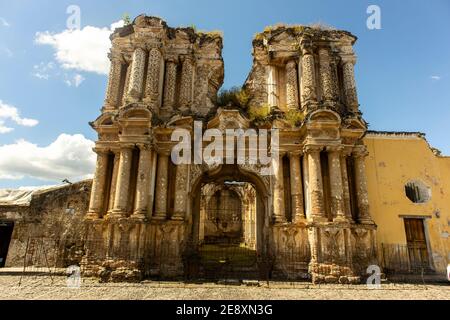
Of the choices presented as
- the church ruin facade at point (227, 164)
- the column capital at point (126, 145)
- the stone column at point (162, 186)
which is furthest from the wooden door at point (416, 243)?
the column capital at point (126, 145)

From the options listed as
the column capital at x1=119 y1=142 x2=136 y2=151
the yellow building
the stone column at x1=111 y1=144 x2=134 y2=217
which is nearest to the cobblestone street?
the stone column at x1=111 y1=144 x2=134 y2=217

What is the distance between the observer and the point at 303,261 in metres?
9.86

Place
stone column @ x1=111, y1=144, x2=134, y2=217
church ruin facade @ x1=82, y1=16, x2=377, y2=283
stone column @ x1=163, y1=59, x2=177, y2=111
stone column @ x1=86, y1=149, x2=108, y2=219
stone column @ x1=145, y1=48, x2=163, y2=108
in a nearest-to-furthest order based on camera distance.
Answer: church ruin facade @ x1=82, y1=16, x2=377, y2=283, stone column @ x1=111, y1=144, x2=134, y2=217, stone column @ x1=86, y1=149, x2=108, y2=219, stone column @ x1=145, y1=48, x2=163, y2=108, stone column @ x1=163, y1=59, x2=177, y2=111

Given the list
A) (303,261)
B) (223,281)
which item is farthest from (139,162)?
(303,261)

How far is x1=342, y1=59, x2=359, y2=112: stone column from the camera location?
39.5 ft

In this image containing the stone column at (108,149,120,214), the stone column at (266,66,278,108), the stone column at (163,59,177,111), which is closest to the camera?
the stone column at (108,149,120,214)

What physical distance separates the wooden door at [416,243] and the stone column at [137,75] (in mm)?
11718

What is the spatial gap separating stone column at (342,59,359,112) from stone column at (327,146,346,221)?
253 cm

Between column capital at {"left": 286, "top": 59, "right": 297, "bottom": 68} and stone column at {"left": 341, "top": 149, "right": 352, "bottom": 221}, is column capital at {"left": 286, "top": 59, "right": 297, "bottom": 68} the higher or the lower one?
the higher one

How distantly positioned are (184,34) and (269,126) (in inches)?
217

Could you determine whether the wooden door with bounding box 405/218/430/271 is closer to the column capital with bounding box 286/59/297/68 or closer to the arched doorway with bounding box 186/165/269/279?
the arched doorway with bounding box 186/165/269/279

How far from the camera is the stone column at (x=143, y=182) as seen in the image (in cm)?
995

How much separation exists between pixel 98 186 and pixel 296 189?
7046 millimetres
